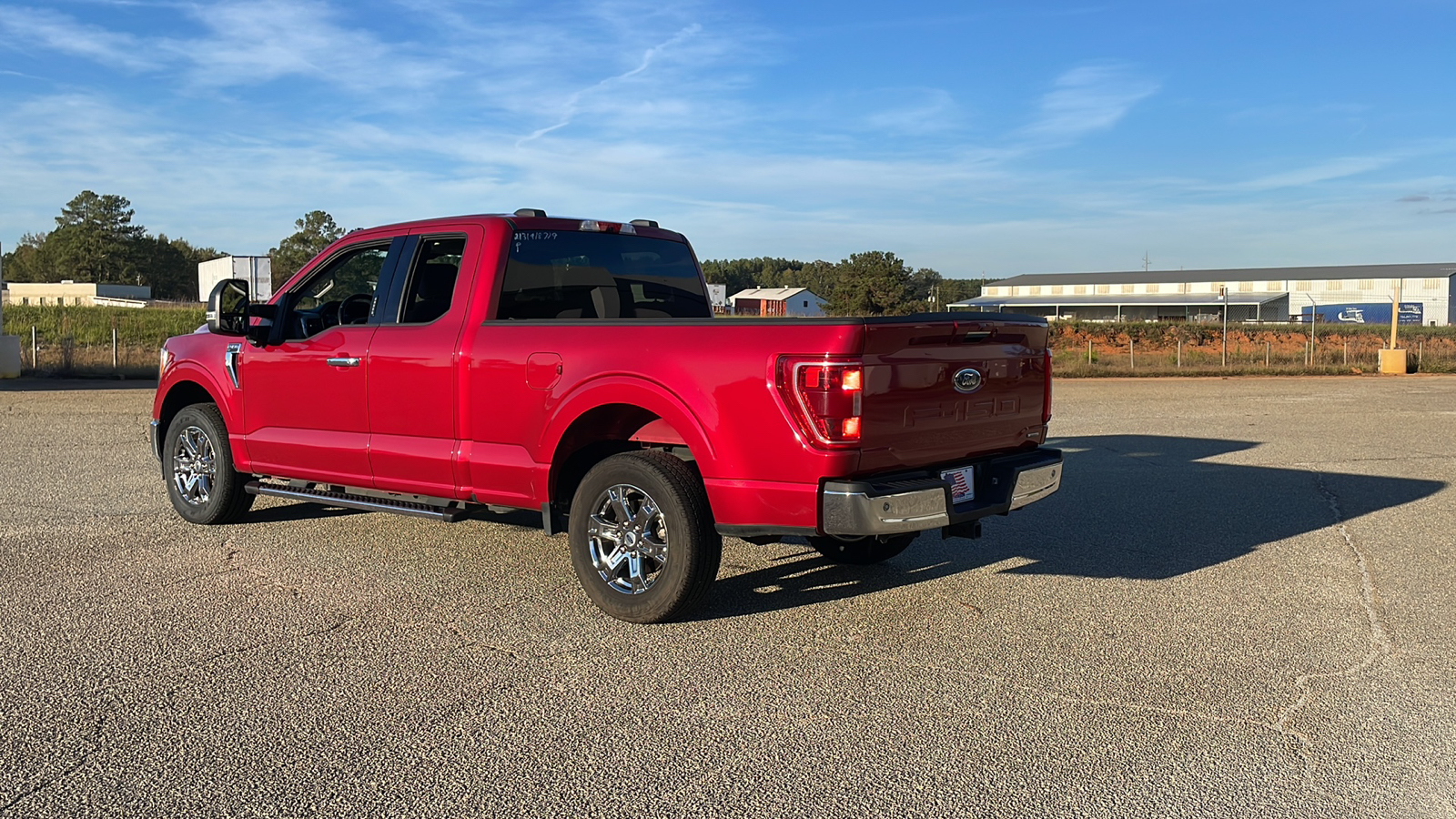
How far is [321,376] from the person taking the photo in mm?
7059

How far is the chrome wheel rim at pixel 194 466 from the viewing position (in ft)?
26.1

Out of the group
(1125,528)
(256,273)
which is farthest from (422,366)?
(256,273)

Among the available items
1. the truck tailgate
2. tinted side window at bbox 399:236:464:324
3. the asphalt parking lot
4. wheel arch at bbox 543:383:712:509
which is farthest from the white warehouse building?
the truck tailgate

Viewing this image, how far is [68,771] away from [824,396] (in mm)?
3051

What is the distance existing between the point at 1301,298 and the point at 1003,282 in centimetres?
2780

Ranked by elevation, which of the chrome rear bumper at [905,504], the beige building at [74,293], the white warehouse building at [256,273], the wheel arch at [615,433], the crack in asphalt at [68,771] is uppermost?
the beige building at [74,293]

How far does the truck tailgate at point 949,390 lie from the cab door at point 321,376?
10.6 ft

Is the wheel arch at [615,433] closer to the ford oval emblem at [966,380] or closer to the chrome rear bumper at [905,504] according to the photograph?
the chrome rear bumper at [905,504]

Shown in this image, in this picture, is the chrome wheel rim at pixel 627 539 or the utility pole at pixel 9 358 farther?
the utility pole at pixel 9 358

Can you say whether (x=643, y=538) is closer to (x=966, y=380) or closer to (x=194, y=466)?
(x=966, y=380)

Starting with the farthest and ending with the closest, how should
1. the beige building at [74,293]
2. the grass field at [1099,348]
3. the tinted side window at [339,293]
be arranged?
1. the beige building at [74,293]
2. the grass field at [1099,348]
3. the tinted side window at [339,293]

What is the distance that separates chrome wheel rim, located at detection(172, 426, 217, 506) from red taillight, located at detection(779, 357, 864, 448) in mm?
4687

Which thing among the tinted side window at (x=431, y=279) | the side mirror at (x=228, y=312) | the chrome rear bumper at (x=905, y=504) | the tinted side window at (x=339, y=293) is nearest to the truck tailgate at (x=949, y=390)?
the chrome rear bumper at (x=905, y=504)

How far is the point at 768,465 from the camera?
16.9ft
